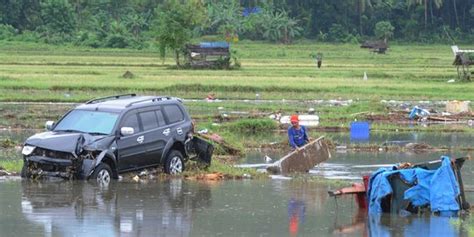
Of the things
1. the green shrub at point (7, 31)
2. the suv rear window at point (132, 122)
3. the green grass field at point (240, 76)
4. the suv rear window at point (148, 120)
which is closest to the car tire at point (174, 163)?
the suv rear window at point (148, 120)

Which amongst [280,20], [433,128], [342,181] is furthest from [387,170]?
[280,20]

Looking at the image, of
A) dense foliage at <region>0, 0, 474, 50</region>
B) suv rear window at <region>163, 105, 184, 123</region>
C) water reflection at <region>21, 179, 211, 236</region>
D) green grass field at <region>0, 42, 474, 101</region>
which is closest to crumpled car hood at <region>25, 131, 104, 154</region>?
water reflection at <region>21, 179, 211, 236</region>

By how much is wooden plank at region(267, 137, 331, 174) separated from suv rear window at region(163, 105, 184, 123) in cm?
225

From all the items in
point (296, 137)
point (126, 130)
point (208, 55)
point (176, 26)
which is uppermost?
point (126, 130)

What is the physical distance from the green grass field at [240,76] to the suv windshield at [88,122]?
22.2 metres

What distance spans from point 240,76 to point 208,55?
8.89m

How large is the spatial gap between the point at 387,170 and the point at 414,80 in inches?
1748

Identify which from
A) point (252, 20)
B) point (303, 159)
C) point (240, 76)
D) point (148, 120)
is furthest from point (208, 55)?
point (148, 120)

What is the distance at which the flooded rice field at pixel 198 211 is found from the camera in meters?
15.1

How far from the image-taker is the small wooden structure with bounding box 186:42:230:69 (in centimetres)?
6719

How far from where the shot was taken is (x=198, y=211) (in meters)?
17.0

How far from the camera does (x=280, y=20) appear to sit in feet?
334

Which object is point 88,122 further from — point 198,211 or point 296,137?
point 296,137

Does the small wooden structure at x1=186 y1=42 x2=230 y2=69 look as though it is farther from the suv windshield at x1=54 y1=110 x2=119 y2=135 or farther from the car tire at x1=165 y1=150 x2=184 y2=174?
the suv windshield at x1=54 y1=110 x2=119 y2=135
